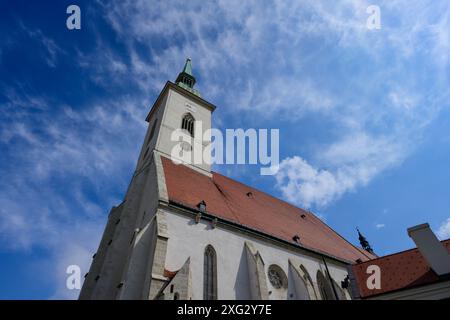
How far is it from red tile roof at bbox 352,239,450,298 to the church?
105 centimetres

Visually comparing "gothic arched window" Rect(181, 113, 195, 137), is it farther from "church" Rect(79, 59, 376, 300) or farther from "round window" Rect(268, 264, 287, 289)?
"round window" Rect(268, 264, 287, 289)

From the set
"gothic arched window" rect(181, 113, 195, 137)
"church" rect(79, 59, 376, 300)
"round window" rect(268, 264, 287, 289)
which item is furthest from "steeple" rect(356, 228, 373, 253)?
"gothic arched window" rect(181, 113, 195, 137)

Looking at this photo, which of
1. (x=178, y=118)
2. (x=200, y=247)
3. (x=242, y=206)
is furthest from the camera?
(x=178, y=118)

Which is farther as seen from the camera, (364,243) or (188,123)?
(364,243)

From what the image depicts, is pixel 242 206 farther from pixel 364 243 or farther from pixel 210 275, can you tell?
pixel 364 243

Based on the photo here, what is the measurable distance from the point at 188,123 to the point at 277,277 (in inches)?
514

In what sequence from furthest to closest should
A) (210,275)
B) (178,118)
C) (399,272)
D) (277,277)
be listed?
(178,118), (277,277), (210,275), (399,272)

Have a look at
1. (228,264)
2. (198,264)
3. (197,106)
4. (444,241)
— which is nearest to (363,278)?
(444,241)

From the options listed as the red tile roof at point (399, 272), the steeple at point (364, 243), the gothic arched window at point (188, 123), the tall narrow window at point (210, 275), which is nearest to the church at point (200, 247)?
the tall narrow window at point (210, 275)

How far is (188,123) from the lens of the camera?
2097 cm

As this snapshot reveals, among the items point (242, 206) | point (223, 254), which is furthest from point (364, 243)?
point (223, 254)

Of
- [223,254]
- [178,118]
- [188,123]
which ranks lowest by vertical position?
[223,254]

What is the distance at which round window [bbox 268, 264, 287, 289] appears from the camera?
12.4 metres

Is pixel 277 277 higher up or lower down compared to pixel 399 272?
higher up
